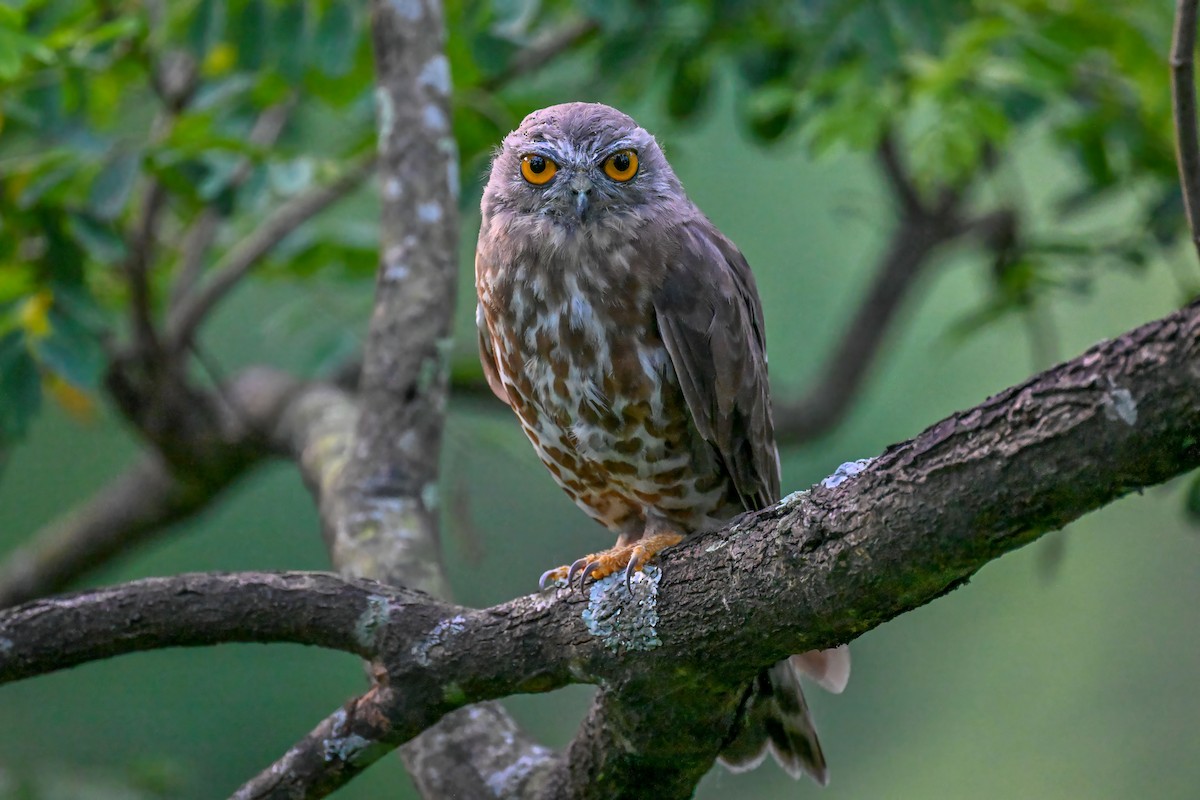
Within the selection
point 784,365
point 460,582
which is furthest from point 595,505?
point 784,365

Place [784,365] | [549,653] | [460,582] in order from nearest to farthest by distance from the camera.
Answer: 1. [549,653]
2. [460,582]
3. [784,365]

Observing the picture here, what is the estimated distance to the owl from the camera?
2.33 meters

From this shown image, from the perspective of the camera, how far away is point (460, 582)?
18.1ft

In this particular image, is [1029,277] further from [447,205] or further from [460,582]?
[460,582]

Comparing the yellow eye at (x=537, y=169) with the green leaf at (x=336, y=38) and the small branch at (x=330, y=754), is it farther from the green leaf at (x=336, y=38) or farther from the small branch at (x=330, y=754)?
the small branch at (x=330, y=754)

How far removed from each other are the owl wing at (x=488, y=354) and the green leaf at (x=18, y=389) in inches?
49.7

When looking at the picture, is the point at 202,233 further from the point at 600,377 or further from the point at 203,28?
the point at 600,377

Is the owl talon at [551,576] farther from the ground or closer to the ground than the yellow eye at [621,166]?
closer to the ground

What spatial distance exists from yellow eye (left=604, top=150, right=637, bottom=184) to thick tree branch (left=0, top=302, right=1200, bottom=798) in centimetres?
92

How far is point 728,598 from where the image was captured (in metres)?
1.77

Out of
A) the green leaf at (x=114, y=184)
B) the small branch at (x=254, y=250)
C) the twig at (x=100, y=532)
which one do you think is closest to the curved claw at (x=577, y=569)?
the green leaf at (x=114, y=184)

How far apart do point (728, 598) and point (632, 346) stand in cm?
72

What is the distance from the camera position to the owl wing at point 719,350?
2.33m

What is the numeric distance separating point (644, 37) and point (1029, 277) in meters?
1.39
